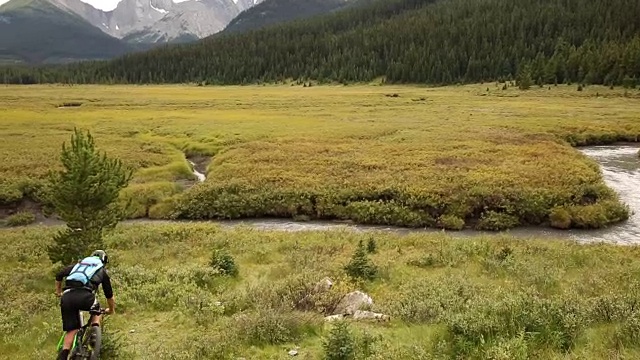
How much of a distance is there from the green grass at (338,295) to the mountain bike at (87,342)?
0.97 m

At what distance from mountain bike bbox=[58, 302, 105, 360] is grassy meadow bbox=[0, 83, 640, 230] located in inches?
923

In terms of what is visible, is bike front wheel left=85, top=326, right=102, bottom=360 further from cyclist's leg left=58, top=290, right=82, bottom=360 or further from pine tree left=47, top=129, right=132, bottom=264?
pine tree left=47, top=129, right=132, bottom=264

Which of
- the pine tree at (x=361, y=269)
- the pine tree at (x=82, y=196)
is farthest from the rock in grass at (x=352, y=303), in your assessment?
the pine tree at (x=82, y=196)

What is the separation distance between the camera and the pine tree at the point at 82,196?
19.5 m

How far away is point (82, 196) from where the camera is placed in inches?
784

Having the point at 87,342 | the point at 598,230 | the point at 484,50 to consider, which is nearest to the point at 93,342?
the point at 87,342

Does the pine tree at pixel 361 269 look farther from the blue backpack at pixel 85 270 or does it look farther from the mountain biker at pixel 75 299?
the mountain biker at pixel 75 299

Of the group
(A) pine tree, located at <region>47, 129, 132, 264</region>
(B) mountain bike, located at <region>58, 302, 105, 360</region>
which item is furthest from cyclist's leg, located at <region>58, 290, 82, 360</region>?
(A) pine tree, located at <region>47, 129, 132, 264</region>

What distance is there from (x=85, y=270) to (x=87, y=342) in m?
1.73

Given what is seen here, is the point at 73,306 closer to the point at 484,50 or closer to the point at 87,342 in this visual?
the point at 87,342

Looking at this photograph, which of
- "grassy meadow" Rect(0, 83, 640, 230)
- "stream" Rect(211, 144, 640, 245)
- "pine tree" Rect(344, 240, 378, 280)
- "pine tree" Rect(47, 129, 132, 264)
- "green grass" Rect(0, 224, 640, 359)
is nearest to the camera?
"green grass" Rect(0, 224, 640, 359)

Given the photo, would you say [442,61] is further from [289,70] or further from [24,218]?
[24,218]

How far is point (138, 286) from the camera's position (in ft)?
61.8

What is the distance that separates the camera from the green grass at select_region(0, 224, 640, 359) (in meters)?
12.1
